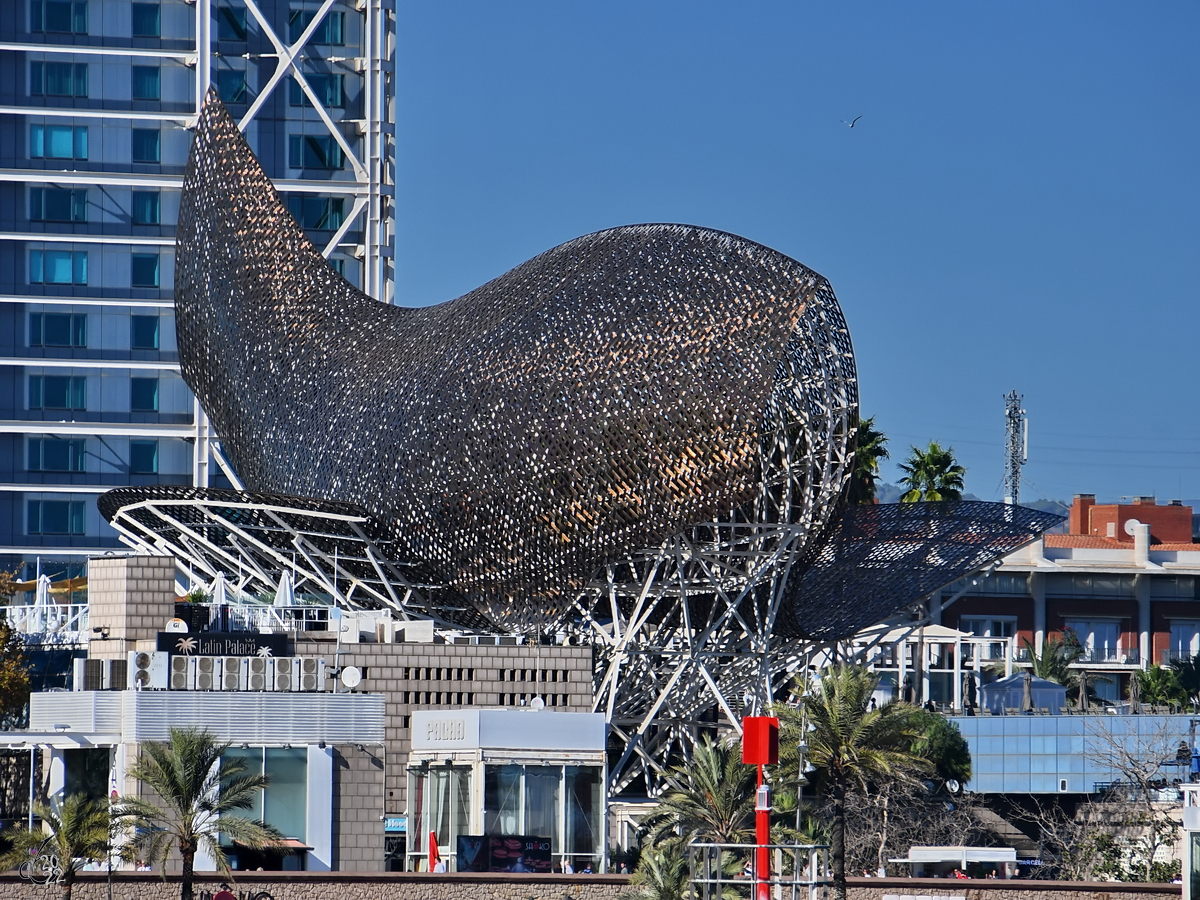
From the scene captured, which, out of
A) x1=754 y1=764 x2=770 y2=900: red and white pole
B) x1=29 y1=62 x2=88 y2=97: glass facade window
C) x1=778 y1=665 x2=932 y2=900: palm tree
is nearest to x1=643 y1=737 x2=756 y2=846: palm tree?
x1=778 y1=665 x2=932 y2=900: palm tree

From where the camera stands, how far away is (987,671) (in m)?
102

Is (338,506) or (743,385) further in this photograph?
(338,506)

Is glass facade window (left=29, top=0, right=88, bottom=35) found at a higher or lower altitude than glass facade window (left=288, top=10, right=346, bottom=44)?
lower

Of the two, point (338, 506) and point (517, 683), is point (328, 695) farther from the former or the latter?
point (338, 506)

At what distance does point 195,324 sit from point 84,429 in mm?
25137

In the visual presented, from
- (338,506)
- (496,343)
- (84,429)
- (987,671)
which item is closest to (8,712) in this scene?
(338,506)

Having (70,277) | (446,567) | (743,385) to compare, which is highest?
(70,277)

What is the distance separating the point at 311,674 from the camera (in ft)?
182

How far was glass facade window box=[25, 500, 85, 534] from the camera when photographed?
106m

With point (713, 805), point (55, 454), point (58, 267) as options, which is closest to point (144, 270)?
point (58, 267)

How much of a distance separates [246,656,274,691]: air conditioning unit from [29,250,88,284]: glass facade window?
56.6 m

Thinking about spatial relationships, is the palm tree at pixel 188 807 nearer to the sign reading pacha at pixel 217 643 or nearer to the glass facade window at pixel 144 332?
the sign reading pacha at pixel 217 643

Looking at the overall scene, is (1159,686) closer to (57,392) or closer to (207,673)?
(57,392)

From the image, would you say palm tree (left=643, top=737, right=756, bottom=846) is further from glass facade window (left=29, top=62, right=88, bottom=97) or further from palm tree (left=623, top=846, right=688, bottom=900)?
glass facade window (left=29, top=62, right=88, bottom=97)
